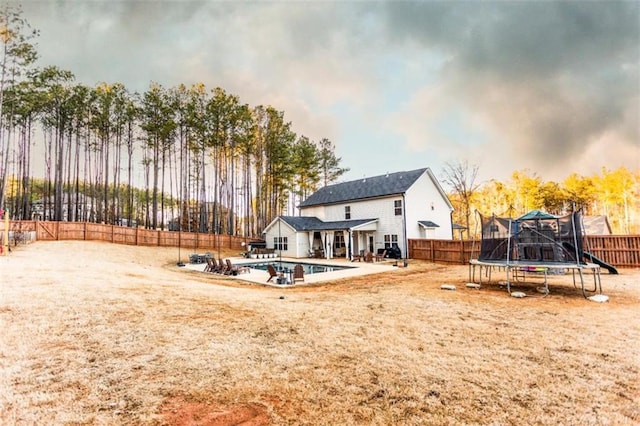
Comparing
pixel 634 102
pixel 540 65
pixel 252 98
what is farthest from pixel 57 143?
pixel 634 102

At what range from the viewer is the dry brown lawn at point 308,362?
2.94 m

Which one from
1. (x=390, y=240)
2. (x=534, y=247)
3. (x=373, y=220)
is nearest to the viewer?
(x=534, y=247)

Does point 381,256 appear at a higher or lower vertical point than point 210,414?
higher

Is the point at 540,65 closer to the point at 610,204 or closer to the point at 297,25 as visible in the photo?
the point at 297,25

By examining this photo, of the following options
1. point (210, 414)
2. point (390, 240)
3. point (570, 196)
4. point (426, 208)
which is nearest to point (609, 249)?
point (426, 208)

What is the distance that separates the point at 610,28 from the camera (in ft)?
23.8

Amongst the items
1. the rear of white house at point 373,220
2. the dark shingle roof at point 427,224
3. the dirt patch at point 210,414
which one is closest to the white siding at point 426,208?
the rear of white house at point 373,220

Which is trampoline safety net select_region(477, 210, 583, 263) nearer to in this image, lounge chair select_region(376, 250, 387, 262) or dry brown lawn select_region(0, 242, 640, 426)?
dry brown lawn select_region(0, 242, 640, 426)

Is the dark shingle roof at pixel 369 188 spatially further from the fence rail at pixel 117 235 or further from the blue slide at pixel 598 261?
the blue slide at pixel 598 261

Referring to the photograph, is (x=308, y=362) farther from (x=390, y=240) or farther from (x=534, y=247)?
(x=390, y=240)

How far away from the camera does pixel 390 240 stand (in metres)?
24.7

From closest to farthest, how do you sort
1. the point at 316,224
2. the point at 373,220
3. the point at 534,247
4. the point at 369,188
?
the point at 534,247
the point at 373,220
the point at 369,188
the point at 316,224

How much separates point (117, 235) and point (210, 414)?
29934 millimetres

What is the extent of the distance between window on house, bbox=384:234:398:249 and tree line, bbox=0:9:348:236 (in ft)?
60.0
